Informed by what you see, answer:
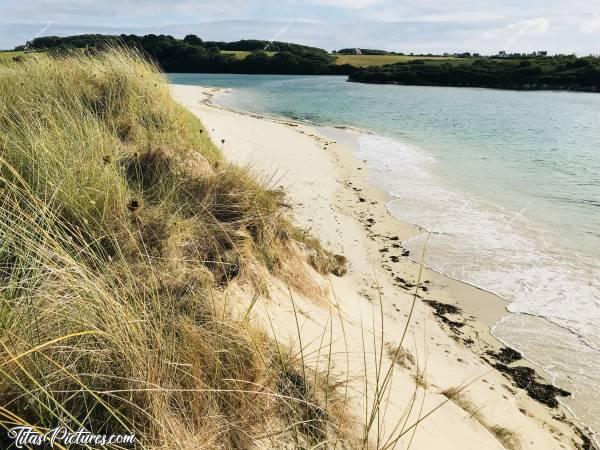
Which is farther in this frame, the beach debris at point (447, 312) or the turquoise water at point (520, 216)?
the beach debris at point (447, 312)

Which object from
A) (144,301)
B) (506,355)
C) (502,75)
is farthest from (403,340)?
(502,75)

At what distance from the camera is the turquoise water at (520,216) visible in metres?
5.73

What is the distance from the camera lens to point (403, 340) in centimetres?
520

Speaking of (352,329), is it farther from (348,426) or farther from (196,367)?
(196,367)

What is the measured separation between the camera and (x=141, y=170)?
557 centimetres

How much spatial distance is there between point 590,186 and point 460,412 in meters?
12.3

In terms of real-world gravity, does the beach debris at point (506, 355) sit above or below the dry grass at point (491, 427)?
below

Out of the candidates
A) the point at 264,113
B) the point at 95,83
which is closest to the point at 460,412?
the point at 95,83

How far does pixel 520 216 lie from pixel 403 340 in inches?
265

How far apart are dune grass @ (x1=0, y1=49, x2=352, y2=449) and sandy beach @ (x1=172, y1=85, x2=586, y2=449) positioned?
0.36 m

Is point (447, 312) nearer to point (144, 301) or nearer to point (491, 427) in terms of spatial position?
point (491, 427)

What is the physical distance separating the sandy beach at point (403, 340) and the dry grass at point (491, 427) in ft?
0.05

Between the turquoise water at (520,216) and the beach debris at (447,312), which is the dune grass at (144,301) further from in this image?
the turquoise water at (520,216)

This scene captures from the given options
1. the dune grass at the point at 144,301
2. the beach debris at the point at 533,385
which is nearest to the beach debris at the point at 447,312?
the beach debris at the point at 533,385
